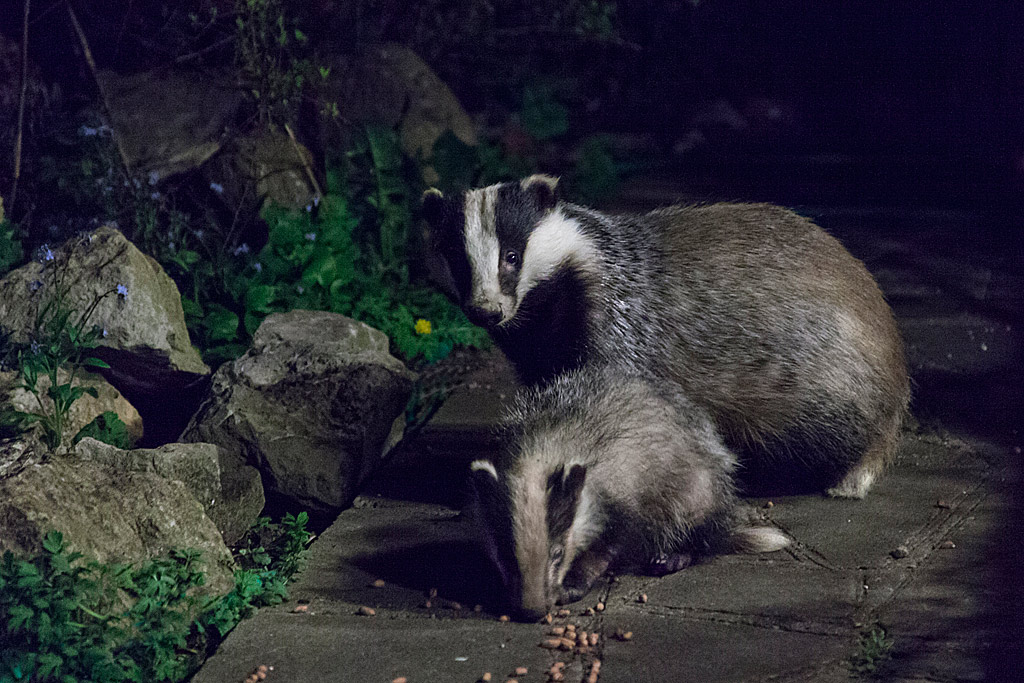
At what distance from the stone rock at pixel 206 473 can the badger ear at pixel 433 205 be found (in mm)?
1718

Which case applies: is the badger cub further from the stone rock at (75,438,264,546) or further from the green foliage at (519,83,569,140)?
the green foliage at (519,83,569,140)

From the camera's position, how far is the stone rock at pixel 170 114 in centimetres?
729

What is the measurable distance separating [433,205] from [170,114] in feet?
9.87

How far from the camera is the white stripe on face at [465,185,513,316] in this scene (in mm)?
5062

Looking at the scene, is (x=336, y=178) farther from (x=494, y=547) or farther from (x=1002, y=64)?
(x=1002, y=64)

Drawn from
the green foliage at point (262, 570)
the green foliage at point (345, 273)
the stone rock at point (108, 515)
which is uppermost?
the green foliage at point (345, 273)

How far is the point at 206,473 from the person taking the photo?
5.04 meters

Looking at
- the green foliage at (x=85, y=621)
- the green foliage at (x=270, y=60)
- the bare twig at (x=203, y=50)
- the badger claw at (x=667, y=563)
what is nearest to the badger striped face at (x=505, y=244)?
the badger claw at (x=667, y=563)

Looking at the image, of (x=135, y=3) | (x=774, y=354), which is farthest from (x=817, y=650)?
(x=135, y=3)

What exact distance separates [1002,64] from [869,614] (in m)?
4.64

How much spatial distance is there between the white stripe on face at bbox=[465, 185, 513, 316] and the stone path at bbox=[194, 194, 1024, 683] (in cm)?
111

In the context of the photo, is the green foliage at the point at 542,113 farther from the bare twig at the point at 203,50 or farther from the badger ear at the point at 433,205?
the badger ear at the point at 433,205

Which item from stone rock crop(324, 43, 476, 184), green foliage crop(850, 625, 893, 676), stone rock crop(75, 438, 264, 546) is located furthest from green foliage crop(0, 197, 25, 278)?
green foliage crop(850, 625, 893, 676)

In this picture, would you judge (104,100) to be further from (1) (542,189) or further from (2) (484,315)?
(2) (484,315)
